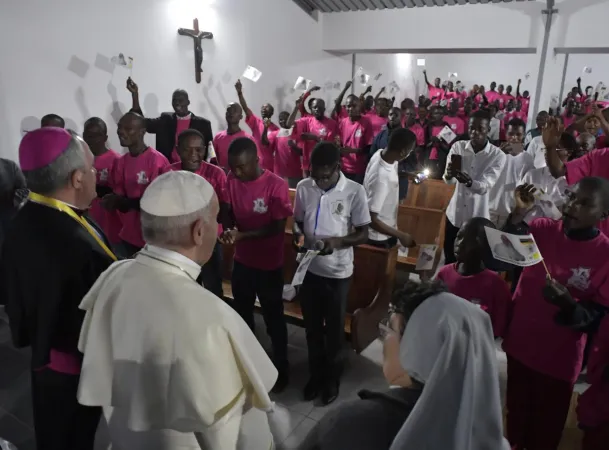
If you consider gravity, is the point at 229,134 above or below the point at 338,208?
above

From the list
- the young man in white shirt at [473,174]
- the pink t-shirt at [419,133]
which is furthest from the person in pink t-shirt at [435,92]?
the young man in white shirt at [473,174]

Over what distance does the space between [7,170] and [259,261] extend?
244 centimetres

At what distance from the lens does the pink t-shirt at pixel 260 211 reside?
116 inches

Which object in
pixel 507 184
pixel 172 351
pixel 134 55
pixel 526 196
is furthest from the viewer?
pixel 134 55

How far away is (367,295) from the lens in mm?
3693

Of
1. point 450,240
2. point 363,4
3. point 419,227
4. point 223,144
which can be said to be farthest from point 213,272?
point 363,4

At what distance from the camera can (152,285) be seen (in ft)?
4.17

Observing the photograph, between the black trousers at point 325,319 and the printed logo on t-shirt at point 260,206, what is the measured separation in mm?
514

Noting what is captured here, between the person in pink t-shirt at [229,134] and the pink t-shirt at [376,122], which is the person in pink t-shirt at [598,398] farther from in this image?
the pink t-shirt at [376,122]

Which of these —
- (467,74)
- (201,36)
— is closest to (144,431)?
(201,36)

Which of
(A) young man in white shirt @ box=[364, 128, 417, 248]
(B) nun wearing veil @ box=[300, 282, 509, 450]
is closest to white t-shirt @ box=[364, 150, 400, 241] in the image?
(A) young man in white shirt @ box=[364, 128, 417, 248]

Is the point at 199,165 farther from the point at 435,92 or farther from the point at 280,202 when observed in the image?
the point at 435,92

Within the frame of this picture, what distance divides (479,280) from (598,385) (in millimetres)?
702

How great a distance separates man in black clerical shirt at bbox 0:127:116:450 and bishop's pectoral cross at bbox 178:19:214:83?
5.73 meters
